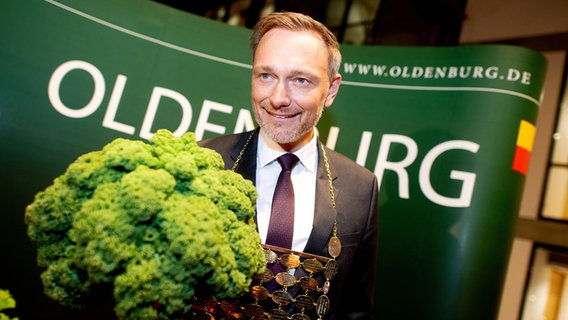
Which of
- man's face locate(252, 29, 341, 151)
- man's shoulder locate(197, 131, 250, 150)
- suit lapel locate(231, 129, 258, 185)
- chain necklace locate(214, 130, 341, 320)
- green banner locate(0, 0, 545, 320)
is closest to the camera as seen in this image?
chain necklace locate(214, 130, 341, 320)

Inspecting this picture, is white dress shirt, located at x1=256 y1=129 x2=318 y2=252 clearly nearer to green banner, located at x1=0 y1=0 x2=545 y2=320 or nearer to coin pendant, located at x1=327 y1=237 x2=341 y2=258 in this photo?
coin pendant, located at x1=327 y1=237 x2=341 y2=258

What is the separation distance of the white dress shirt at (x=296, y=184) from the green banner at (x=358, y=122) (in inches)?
49.9

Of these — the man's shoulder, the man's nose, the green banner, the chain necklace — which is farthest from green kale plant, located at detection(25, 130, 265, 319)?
the green banner

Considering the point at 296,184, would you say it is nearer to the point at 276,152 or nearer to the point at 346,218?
the point at 276,152

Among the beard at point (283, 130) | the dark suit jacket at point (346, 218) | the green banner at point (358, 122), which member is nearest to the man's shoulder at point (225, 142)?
the dark suit jacket at point (346, 218)

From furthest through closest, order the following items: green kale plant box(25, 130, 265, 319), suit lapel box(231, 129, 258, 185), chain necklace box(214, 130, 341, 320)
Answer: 1. suit lapel box(231, 129, 258, 185)
2. chain necklace box(214, 130, 341, 320)
3. green kale plant box(25, 130, 265, 319)

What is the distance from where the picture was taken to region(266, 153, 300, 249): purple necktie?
131 cm

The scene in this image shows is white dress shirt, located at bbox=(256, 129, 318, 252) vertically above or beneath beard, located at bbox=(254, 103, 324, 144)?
beneath

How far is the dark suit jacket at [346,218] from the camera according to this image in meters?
1.43

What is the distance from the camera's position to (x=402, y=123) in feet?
9.02

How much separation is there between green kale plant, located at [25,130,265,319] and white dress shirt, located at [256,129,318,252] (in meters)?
0.57

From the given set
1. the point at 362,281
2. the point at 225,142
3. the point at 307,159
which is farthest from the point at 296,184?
the point at 362,281

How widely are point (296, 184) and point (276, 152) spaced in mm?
153

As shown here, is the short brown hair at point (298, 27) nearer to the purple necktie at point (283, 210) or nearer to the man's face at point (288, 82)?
the man's face at point (288, 82)
